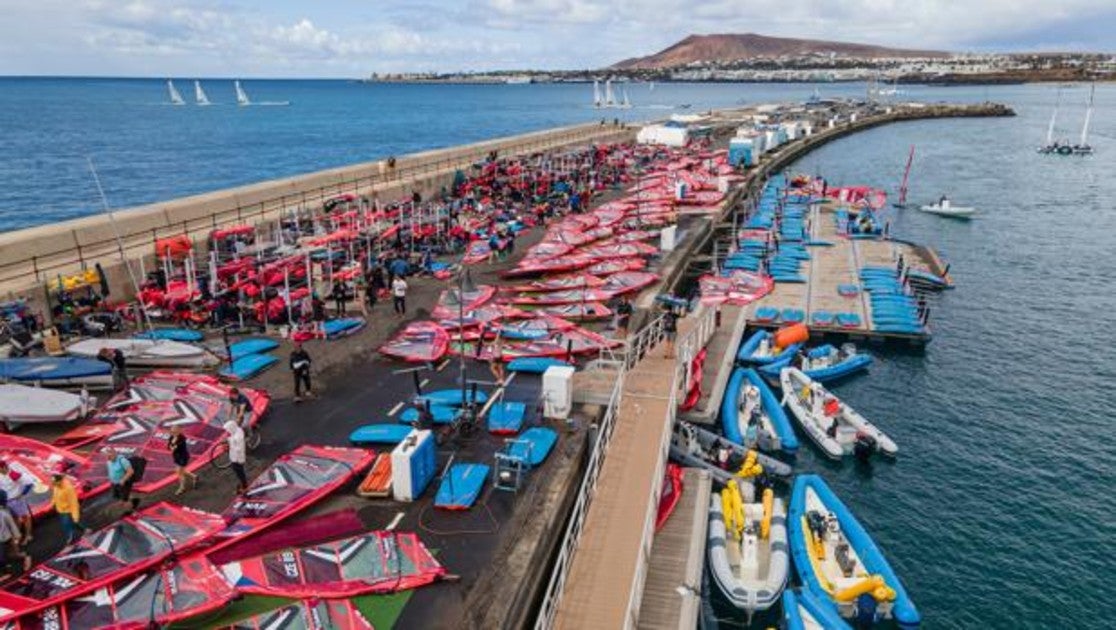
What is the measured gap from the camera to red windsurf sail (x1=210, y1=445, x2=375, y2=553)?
17.9 meters

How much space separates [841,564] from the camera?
75.7 feet

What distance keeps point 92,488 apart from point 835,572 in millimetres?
22497

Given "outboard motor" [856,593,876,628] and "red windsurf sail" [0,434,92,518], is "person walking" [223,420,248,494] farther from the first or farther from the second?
"outboard motor" [856,593,876,628]

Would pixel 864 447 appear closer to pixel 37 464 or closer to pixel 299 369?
pixel 299 369

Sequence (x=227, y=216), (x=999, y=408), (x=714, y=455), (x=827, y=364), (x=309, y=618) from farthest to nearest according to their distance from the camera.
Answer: (x=227, y=216)
(x=827, y=364)
(x=999, y=408)
(x=714, y=455)
(x=309, y=618)

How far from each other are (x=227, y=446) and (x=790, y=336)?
3061cm

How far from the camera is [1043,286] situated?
57.8 meters

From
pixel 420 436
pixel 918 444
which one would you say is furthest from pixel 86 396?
pixel 918 444

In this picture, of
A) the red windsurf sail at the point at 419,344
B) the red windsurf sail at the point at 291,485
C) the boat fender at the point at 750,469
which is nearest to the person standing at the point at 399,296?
the red windsurf sail at the point at 419,344

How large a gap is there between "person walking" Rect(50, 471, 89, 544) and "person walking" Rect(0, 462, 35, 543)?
88 cm

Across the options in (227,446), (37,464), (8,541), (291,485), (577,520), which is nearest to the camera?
(8,541)

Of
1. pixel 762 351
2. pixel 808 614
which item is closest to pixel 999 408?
pixel 762 351

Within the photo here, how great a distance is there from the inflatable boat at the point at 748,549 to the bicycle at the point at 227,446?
15197 millimetres

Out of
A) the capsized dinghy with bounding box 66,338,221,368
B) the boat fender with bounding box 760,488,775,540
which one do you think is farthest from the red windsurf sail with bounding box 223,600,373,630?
the capsized dinghy with bounding box 66,338,221,368
